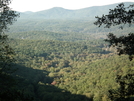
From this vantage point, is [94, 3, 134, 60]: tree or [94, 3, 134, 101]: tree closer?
[94, 3, 134, 101]: tree

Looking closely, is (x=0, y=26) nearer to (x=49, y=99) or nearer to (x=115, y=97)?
(x=115, y=97)

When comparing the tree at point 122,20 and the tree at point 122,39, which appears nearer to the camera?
the tree at point 122,39

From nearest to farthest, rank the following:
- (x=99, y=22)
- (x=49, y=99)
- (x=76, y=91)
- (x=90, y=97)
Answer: (x=99, y=22)
(x=49, y=99)
(x=90, y=97)
(x=76, y=91)

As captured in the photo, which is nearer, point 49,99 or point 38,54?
point 49,99

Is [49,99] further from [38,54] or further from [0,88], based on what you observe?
[38,54]

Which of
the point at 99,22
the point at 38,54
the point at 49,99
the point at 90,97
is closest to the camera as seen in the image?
the point at 99,22

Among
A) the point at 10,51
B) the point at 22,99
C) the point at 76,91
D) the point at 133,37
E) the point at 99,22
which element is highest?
the point at 99,22

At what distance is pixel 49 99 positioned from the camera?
60188mm

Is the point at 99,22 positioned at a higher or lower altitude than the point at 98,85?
higher

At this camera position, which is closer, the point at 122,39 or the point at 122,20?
the point at 122,20

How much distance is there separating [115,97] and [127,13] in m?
6.15

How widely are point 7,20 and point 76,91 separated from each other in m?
72.2

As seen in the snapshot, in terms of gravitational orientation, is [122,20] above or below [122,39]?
above

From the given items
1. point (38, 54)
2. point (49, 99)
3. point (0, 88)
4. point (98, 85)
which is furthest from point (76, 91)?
point (38, 54)
